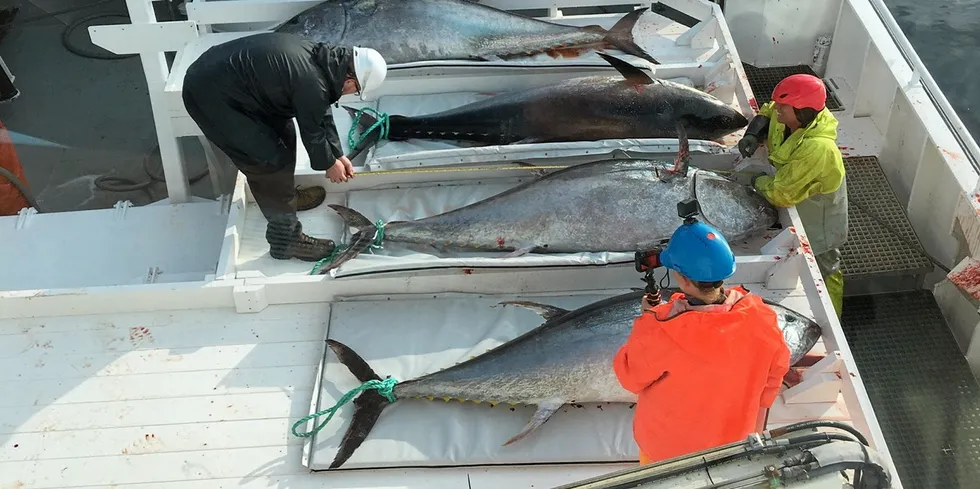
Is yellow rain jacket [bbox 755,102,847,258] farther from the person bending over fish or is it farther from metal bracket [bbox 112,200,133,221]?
metal bracket [bbox 112,200,133,221]

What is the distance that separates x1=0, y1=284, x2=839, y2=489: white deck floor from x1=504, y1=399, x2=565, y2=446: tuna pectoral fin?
0.13m

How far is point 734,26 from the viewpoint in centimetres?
588

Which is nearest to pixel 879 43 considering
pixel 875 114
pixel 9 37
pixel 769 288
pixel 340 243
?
pixel 875 114

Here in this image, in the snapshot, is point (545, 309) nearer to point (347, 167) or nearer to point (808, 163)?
point (347, 167)

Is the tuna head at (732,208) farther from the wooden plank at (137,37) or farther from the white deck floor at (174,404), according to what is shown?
the wooden plank at (137,37)

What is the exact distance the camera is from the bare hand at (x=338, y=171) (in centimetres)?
359

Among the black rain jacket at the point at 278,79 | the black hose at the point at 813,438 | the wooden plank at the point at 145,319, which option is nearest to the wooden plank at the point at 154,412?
the wooden plank at the point at 145,319

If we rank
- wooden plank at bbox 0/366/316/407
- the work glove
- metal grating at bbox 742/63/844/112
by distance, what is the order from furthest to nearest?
metal grating at bbox 742/63/844/112 < the work glove < wooden plank at bbox 0/366/316/407

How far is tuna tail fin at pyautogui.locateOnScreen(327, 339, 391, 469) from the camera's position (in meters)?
2.88

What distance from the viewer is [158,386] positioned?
316 centimetres

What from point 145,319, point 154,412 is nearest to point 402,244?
point 145,319

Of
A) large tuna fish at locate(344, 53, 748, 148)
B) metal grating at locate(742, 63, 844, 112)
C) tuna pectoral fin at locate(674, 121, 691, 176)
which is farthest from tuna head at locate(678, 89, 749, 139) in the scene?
metal grating at locate(742, 63, 844, 112)

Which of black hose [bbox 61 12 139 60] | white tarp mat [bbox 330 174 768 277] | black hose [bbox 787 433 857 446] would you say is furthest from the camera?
black hose [bbox 61 12 139 60]

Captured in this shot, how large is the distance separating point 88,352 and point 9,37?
233 inches
